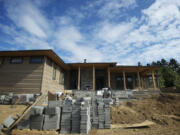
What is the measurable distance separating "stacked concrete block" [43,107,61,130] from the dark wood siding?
160 inches

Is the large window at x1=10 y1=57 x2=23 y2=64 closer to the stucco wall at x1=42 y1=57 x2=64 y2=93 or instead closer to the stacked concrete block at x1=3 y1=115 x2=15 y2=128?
the stucco wall at x1=42 y1=57 x2=64 y2=93

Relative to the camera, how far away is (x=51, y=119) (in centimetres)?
500

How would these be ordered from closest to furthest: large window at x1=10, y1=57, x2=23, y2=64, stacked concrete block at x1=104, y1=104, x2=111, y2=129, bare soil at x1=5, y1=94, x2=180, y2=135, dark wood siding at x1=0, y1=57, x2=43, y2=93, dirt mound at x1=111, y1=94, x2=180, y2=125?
bare soil at x1=5, y1=94, x2=180, y2=135 → stacked concrete block at x1=104, y1=104, x2=111, y2=129 → dirt mound at x1=111, y1=94, x2=180, y2=125 → dark wood siding at x1=0, y1=57, x2=43, y2=93 → large window at x1=10, y1=57, x2=23, y2=64

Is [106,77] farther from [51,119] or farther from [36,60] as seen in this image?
[51,119]

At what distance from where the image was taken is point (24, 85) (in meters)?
8.84

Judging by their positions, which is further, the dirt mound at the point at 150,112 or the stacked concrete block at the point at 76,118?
the dirt mound at the point at 150,112

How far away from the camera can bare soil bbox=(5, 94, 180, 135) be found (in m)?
4.82

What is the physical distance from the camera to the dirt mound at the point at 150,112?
6.42 metres

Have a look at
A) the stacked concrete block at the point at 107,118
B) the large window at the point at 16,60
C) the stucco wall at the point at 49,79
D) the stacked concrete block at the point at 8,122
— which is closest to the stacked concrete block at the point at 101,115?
the stacked concrete block at the point at 107,118

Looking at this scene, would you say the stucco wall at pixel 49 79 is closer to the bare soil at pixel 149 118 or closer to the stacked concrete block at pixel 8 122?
the stacked concrete block at pixel 8 122

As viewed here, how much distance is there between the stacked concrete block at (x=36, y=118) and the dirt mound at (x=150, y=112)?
385 cm

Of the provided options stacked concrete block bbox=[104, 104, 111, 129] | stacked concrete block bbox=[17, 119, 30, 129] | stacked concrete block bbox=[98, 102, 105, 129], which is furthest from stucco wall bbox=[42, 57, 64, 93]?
stacked concrete block bbox=[104, 104, 111, 129]

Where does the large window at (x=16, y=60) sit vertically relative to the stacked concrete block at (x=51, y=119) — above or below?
above

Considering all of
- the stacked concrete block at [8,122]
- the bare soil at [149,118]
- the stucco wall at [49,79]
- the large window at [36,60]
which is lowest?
the bare soil at [149,118]
